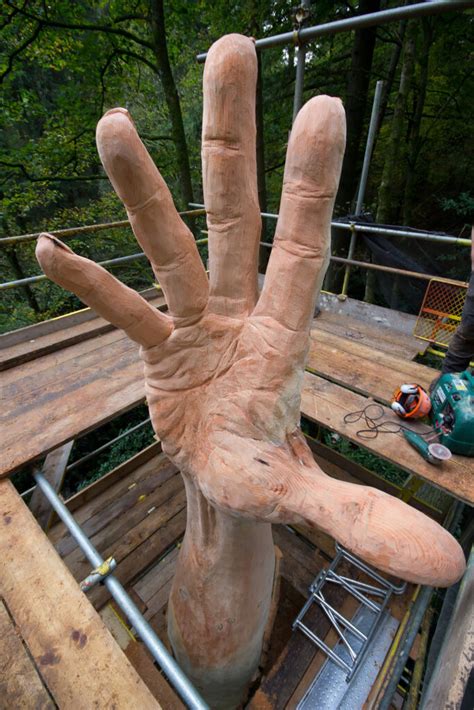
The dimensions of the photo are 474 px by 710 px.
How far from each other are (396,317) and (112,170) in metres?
3.58

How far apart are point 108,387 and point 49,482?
0.79 meters

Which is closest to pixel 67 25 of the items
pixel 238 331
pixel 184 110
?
pixel 184 110

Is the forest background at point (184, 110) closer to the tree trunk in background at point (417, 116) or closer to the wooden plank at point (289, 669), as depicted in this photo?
the tree trunk in background at point (417, 116)

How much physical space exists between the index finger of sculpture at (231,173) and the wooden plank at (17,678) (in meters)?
1.44

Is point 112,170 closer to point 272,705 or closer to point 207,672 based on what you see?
point 207,672

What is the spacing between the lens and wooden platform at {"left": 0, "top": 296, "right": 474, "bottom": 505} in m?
2.01

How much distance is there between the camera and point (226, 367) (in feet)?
4.53

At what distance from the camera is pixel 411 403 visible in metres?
2.29

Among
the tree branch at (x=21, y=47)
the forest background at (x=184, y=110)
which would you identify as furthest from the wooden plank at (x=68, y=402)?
the tree branch at (x=21, y=47)

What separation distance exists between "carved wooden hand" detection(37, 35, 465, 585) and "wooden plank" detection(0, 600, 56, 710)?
2.70 ft

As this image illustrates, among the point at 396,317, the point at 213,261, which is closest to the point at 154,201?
the point at 213,261

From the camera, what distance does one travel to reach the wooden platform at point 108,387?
2.01 m

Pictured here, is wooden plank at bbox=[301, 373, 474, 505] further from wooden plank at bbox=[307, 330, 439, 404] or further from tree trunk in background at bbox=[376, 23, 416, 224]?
tree trunk in background at bbox=[376, 23, 416, 224]

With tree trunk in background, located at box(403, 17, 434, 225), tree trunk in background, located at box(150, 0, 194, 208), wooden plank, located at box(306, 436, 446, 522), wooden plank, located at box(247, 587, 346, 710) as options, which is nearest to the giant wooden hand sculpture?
wooden plank, located at box(247, 587, 346, 710)
